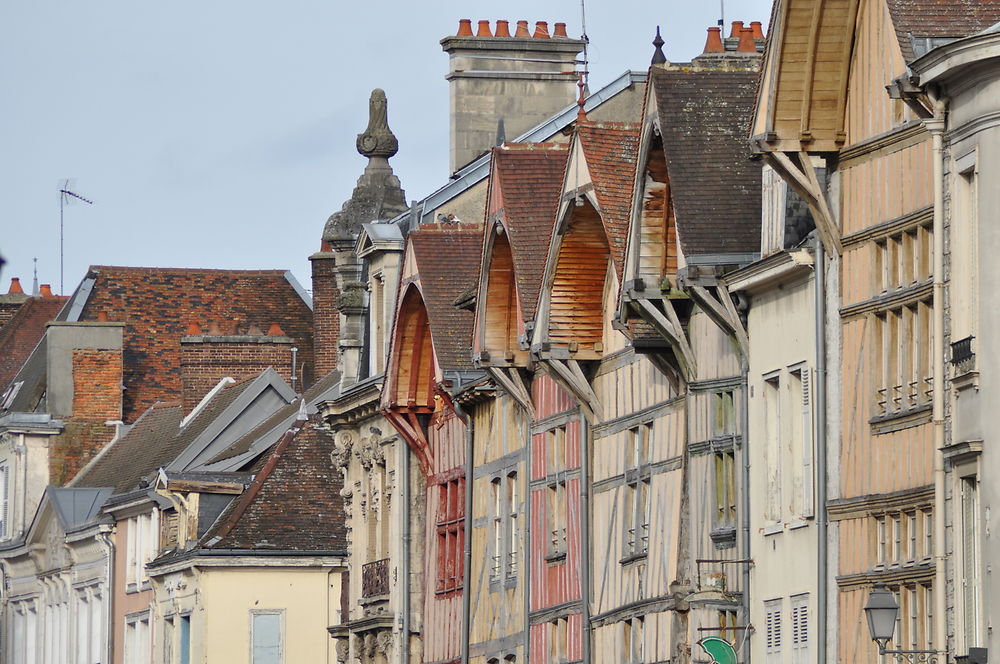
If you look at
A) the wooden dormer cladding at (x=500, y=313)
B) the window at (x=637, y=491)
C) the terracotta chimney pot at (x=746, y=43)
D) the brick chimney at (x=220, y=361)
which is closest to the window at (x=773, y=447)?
the window at (x=637, y=491)

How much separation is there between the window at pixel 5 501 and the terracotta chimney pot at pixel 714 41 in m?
36.1

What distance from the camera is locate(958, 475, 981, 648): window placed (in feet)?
80.1

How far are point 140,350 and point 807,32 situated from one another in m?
46.6

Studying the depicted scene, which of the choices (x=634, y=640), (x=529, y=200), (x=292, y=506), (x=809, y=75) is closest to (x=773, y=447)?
(x=809, y=75)

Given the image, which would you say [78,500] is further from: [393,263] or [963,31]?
[963,31]

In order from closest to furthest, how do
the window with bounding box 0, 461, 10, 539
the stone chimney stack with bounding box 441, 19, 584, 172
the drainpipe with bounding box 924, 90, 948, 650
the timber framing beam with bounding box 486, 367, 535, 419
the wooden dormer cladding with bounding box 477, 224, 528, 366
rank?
the drainpipe with bounding box 924, 90, 948, 650, the wooden dormer cladding with bounding box 477, 224, 528, 366, the timber framing beam with bounding box 486, 367, 535, 419, the stone chimney stack with bounding box 441, 19, 584, 172, the window with bounding box 0, 461, 10, 539

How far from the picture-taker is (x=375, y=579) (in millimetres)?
49375

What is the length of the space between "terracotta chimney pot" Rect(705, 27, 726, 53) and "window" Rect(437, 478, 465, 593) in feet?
26.4

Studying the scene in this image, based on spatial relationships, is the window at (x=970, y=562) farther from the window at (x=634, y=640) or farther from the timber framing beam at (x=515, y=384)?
the timber framing beam at (x=515, y=384)

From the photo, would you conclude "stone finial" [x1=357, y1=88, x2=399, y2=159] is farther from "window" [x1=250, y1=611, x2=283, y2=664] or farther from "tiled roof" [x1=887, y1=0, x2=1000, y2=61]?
"tiled roof" [x1=887, y1=0, x2=1000, y2=61]

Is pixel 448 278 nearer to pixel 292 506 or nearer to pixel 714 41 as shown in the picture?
pixel 714 41

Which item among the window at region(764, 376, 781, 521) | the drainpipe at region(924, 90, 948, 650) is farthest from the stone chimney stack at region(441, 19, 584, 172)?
the drainpipe at region(924, 90, 948, 650)

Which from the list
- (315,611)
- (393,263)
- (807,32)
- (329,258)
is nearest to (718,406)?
(807,32)

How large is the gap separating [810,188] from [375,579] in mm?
21714
